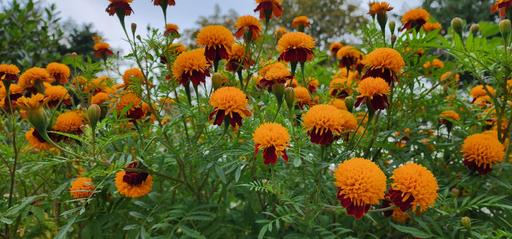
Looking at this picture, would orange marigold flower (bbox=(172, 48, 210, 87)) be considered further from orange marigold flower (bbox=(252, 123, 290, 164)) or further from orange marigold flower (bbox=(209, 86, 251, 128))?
orange marigold flower (bbox=(252, 123, 290, 164))

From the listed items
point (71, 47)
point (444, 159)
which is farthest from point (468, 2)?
point (444, 159)

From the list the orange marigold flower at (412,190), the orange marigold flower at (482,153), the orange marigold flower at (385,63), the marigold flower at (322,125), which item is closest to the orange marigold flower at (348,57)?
the orange marigold flower at (385,63)

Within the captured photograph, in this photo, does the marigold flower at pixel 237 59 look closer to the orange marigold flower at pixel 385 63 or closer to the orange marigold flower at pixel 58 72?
the orange marigold flower at pixel 385 63

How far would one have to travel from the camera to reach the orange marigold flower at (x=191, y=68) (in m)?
1.49

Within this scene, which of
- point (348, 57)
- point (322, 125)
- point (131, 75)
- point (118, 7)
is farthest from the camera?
point (348, 57)

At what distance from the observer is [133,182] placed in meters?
1.48

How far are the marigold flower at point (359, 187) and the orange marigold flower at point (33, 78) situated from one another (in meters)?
1.27

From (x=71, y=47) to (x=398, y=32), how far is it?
850 centimetres

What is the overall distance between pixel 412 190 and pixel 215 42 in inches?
29.3

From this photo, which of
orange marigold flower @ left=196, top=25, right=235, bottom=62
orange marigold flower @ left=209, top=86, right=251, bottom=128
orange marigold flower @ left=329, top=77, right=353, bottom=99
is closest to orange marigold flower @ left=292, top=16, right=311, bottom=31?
orange marigold flower @ left=329, top=77, right=353, bottom=99

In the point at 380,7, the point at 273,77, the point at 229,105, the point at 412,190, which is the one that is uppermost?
the point at 380,7

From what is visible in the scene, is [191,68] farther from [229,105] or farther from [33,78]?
[33,78]

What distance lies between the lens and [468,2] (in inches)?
355

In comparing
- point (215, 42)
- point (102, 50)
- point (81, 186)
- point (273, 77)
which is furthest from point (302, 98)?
point (102, 50)
